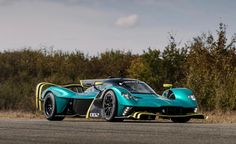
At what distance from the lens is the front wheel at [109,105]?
618 inches

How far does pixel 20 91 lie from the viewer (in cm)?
4369

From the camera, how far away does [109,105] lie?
1603cm

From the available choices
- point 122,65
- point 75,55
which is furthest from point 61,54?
point 122,65

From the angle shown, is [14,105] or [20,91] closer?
[14,105]

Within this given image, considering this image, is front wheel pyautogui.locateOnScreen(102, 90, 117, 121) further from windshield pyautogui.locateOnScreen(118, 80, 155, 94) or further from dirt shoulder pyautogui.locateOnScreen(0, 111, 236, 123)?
dirt shoulder pyautogui.locateOnScreen(0, 111, 236, 123)

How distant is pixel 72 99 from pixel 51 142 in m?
8.77

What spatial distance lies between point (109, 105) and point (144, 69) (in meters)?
24.3

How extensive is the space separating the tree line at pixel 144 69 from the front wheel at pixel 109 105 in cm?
360

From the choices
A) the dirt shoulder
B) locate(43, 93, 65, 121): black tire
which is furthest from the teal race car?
the dirt shoulder

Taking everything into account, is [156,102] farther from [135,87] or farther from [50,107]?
[50,107]

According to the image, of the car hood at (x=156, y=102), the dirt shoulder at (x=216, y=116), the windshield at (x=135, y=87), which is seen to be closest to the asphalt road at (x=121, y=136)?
the car hood at (x=156, y=102)

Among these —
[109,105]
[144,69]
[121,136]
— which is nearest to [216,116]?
[109,105]

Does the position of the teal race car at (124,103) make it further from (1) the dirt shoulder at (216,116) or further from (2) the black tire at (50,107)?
(1) the dirt shoulder at (216,116)

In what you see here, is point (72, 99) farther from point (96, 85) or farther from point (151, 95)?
point (151, 95)
